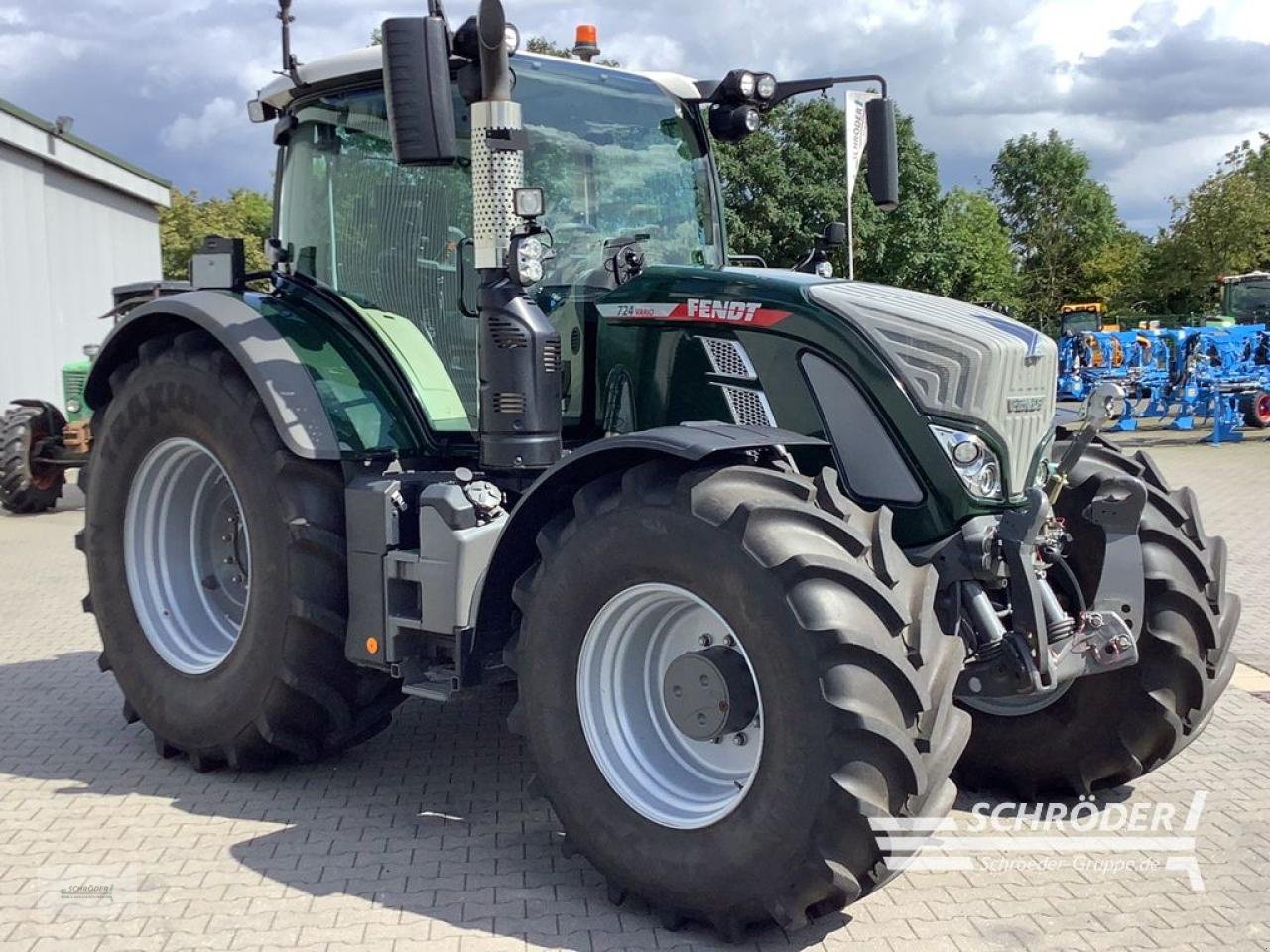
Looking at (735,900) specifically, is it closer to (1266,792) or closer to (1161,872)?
(1161,872)

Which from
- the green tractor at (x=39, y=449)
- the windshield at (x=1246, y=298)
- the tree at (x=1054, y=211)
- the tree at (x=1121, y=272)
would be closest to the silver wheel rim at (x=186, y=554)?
the green tractor at (x=39, y=449)

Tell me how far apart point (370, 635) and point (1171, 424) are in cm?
1860

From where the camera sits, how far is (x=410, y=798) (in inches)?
183

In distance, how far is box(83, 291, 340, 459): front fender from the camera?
174 inches

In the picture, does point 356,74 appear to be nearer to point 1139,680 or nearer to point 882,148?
point 882,148

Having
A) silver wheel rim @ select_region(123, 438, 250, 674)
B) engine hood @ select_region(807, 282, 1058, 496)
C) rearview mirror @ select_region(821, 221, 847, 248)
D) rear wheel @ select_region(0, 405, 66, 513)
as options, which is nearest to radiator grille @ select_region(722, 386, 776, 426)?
engine hood @ select_region(807, 282, 1058, 496)

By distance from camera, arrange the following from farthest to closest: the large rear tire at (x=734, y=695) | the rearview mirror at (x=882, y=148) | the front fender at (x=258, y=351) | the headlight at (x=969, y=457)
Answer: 1. the rearview mirror at (x=882, y=148)
2. the front fender at (x=258, y=351)
3. the headlight at (x=969, y=457)
4. the large rear tire at (x=734, y=695)

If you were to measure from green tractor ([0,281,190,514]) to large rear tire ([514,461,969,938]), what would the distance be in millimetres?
10398

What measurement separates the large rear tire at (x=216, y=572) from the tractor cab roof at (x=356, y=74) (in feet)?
3.62

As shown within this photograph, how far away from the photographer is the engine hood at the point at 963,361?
3832 millimetres

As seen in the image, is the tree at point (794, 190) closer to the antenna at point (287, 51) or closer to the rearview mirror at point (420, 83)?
the antenna at point (287, 51)

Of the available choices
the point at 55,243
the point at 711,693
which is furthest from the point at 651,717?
the point at 55,243

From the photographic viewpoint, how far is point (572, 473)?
12.4 ft

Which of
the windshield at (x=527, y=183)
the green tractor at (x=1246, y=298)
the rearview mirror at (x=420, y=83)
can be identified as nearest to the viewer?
the rearview mirror at (x=420, y=83)
